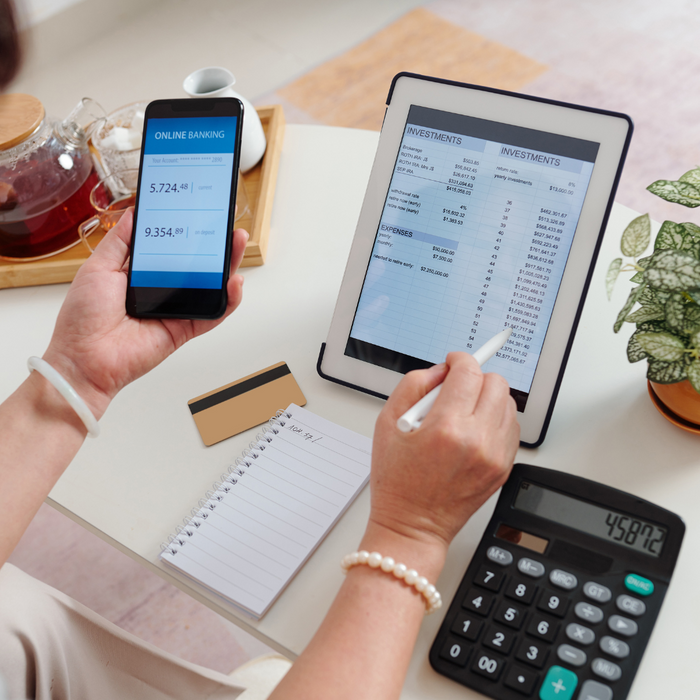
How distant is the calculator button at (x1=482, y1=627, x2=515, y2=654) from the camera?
0.55m

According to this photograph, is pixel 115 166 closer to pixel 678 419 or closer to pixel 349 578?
pixel 349 578

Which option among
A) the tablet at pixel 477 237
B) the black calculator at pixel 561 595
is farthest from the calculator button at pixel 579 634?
the tablet at pixel 477 237

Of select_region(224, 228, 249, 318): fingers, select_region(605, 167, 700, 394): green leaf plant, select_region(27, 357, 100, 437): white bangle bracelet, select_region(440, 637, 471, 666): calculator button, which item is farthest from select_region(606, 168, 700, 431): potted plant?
select_region(27, 357, 100, 437): white bangle bracelet

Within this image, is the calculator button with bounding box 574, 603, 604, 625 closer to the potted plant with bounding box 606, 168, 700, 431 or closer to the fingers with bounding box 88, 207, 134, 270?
the potted plant with bounding box 606, 168, 700, 431

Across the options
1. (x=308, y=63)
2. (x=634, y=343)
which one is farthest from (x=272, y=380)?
(x=308, y=63)

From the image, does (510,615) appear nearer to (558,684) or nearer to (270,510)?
(558,684)

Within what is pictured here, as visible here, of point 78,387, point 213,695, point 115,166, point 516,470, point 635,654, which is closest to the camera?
point 635,654

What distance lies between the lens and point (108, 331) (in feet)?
2.55

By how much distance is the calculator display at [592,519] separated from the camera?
585 mm

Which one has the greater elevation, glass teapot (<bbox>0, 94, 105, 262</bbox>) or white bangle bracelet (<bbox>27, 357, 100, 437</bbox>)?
glass teapot (<bbox>0, 94, 105, 262</bbox>)

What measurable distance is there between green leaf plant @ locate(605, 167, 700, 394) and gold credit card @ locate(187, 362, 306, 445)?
0.40m

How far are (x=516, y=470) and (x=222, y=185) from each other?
1.59 ft

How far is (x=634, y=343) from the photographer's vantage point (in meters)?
0.63

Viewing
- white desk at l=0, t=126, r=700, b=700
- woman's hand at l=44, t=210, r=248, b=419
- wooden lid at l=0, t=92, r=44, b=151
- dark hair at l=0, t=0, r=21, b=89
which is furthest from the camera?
wooden lid at l=0, t=92, r=44, b=151
